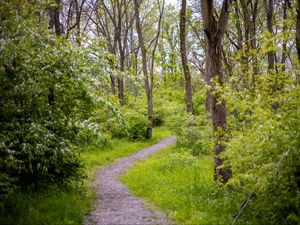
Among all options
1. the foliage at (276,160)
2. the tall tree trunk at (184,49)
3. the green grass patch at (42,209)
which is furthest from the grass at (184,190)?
the tall tree trunk at (184,49)

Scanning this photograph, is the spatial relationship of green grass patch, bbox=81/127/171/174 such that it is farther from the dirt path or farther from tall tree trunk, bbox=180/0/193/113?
tall tree trunk, bbox=180/0/193/113

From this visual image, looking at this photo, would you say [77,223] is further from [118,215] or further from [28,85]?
[28,85]

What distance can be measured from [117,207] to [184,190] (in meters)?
1.91

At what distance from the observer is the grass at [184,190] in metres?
6.62

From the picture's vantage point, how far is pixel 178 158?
456 inches

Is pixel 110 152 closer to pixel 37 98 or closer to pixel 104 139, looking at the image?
pixel 104 139

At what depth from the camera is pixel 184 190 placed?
8.16 m

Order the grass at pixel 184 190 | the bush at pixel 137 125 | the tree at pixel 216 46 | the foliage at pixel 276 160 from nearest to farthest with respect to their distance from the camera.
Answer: the foliage at pixel 276 160 < the grass at pixel 184 190 < the tree at pixel 216 46 < the bush at pixel 137 125

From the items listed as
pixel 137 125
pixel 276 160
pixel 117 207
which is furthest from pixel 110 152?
pixel 276 160

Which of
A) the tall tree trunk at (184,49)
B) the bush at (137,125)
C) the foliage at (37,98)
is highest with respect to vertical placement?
the tall tree trunk at (184,49)

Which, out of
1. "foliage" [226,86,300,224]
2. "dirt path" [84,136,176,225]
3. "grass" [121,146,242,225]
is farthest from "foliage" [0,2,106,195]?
"foliage" [226,86,300,224]

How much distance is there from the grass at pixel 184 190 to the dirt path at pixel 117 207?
0.32 m

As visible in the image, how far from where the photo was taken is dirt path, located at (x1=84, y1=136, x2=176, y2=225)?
6386mm

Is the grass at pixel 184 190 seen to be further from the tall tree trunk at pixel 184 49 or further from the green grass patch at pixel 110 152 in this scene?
the tall tree trunk at pixel 184 49
